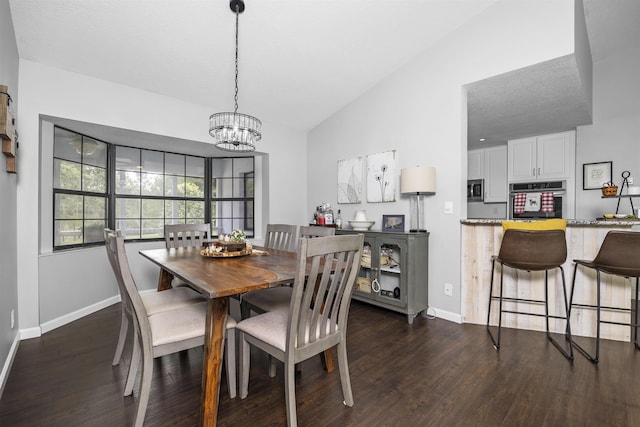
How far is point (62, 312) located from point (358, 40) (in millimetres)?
4013

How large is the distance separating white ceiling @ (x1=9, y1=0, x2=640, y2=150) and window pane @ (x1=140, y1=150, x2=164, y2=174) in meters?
1.09

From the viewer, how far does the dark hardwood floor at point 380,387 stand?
150cm

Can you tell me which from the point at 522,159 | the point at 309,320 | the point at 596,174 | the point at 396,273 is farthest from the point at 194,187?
the point at 596,174

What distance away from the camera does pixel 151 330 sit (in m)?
1.45

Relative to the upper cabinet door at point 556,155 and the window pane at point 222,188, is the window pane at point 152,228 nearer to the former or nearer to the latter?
the window pane at point 222,188

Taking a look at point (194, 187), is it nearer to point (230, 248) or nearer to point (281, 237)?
point (281, 237)

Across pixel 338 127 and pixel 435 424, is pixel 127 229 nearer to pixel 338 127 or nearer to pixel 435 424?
pixel 338 127

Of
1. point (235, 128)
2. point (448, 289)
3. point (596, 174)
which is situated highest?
point (235, 128)

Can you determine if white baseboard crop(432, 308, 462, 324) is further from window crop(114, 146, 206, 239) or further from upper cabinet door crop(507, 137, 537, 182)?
window crop(114, 146, 206, 239)

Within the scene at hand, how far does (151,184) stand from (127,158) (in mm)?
435

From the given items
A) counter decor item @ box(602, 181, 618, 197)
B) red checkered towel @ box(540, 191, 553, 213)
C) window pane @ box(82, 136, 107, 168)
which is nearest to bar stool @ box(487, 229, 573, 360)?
counter decor item @ box(602, 181, 618, 197)

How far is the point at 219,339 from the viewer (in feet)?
4.67

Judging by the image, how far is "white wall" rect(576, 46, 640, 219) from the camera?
12.0 feet

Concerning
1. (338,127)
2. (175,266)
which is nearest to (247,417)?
(175,266)
